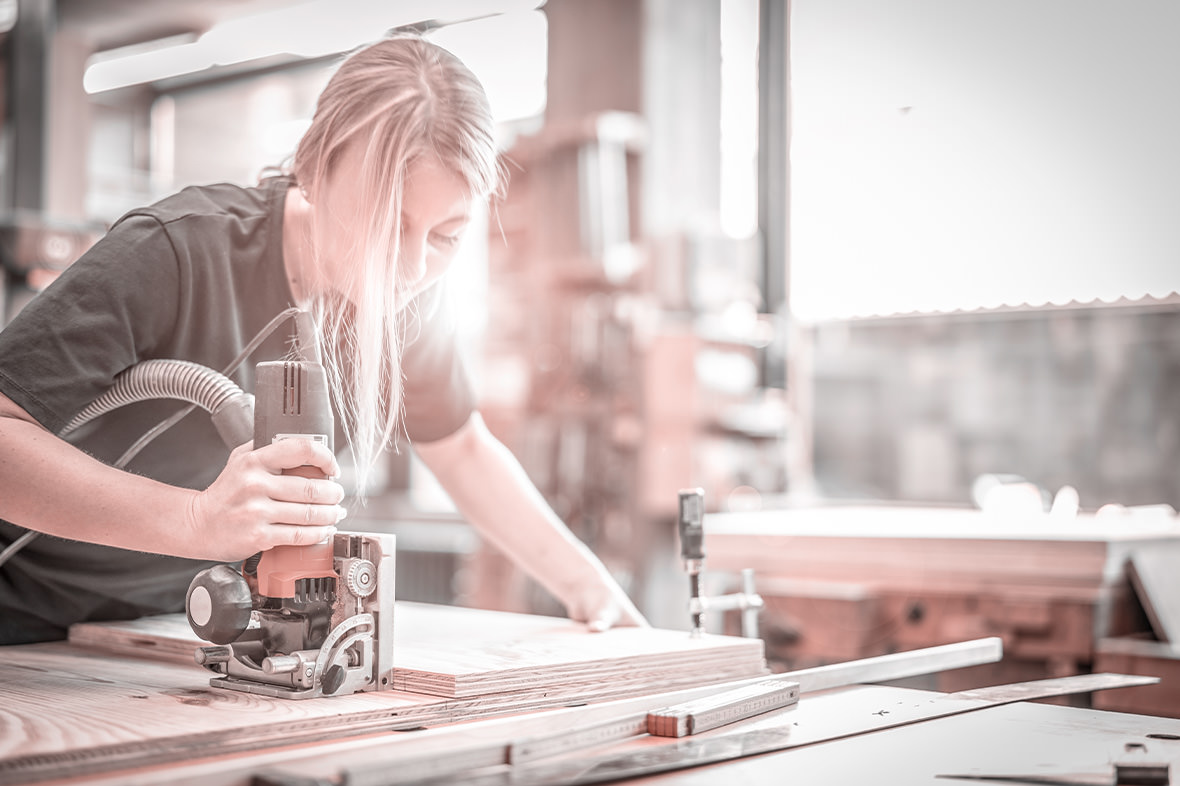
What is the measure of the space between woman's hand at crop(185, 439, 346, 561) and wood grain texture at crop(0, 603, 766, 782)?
14 cm

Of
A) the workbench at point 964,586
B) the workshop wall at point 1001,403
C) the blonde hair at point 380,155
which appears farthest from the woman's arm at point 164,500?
the workshop wall at point 1001,403

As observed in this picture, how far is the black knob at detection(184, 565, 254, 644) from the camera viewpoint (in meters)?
0.94

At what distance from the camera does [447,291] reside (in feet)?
4.89

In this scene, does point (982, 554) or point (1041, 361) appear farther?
point (1041, 361)

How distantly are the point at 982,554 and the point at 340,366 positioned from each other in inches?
64.5

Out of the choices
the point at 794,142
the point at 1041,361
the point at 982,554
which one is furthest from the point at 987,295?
the point at 982,554

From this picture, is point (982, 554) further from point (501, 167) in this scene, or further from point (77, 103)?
point (77, 103)

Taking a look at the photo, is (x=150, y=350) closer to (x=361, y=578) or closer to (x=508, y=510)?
(x=361, y=578)

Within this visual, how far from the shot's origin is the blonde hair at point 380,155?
44.1 inches

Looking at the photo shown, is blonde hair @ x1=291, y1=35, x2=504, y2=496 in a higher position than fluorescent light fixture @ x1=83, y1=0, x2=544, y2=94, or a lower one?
lower

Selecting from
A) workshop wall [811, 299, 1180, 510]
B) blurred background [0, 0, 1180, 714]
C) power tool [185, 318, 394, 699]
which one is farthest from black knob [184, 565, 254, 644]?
workshop wall [811, 299, 1180, 510]

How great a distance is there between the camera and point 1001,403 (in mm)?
4652

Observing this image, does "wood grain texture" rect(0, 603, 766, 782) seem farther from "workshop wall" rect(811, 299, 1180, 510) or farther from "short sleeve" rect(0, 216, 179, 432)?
"workshop wall" rect(811, 299, 1180, 510)

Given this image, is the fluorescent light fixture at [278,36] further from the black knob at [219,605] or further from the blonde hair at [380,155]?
the black knob at [219,605]
